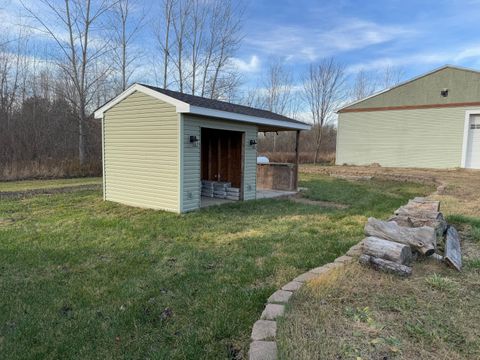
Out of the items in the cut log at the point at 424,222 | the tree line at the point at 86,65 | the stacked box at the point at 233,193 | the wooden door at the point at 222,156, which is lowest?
the stacked box at the point at 233,193

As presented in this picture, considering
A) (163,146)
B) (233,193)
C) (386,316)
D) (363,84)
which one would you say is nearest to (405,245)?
(386,316)

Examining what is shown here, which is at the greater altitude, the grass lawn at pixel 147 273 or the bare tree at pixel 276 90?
the bare tree at pixel 276 90

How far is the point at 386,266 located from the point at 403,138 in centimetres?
1716

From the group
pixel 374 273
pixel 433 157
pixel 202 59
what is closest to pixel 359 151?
pixel 433 157

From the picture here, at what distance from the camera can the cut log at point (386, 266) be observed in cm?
302

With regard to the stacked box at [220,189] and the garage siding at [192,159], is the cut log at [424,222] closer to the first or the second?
the garage siding at [192,159]

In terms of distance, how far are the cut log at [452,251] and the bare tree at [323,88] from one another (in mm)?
21806

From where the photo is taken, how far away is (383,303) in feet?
8.25

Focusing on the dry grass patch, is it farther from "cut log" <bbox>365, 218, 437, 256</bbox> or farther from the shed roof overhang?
the shed roof overhang

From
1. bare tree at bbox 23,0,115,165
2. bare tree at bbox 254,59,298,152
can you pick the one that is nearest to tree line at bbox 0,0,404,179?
bare tree at bbox 23,0,115,165

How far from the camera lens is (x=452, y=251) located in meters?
3.46

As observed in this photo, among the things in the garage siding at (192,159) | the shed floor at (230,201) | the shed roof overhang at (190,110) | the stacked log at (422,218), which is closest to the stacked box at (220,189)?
the shed floor at (230,201)

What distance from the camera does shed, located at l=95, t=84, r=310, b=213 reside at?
6574 millimetres

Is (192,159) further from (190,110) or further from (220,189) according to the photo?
(220,189)
